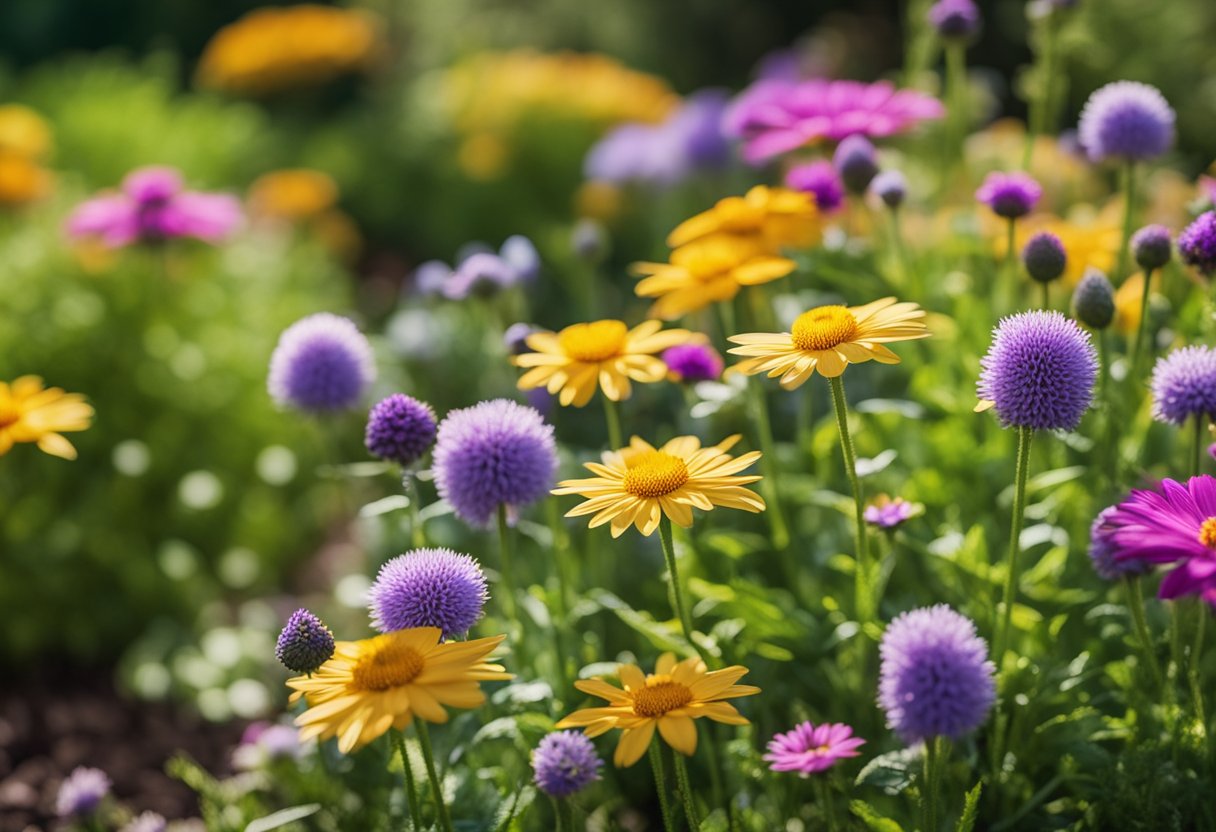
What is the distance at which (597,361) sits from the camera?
6.23 ft

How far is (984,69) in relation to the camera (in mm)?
6902

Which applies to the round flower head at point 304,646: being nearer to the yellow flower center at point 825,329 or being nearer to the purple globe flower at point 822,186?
the yellow flower center at point 825,329

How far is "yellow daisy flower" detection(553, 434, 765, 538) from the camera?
155cm

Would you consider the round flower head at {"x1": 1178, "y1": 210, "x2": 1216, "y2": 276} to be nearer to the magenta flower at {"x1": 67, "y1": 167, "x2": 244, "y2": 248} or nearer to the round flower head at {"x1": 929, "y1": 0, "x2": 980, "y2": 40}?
the round flower head at {"x1": 929, "y1": 0, "x2": 980, "y2": 40}

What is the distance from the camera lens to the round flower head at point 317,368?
210 centimetres

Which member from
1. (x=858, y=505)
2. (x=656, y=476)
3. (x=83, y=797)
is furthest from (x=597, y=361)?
(x=83, y=797)

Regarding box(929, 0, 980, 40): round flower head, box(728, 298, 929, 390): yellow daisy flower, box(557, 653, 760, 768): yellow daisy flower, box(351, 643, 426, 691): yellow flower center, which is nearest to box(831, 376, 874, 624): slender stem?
box(728, 298, 929, 390): yellow daisy flower

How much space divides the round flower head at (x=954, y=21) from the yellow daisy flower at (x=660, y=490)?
131cm

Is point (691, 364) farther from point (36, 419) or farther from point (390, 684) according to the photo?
point (36, 419)

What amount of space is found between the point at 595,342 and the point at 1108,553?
2.67 ft

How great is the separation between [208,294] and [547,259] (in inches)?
72.4

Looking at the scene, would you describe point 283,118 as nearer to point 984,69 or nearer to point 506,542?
point 984,69

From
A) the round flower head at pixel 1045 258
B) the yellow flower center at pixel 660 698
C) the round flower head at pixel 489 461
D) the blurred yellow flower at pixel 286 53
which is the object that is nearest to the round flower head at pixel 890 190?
the round flower head at pixel 1045 258

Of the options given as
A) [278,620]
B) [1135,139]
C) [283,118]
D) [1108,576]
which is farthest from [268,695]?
[283,118]
